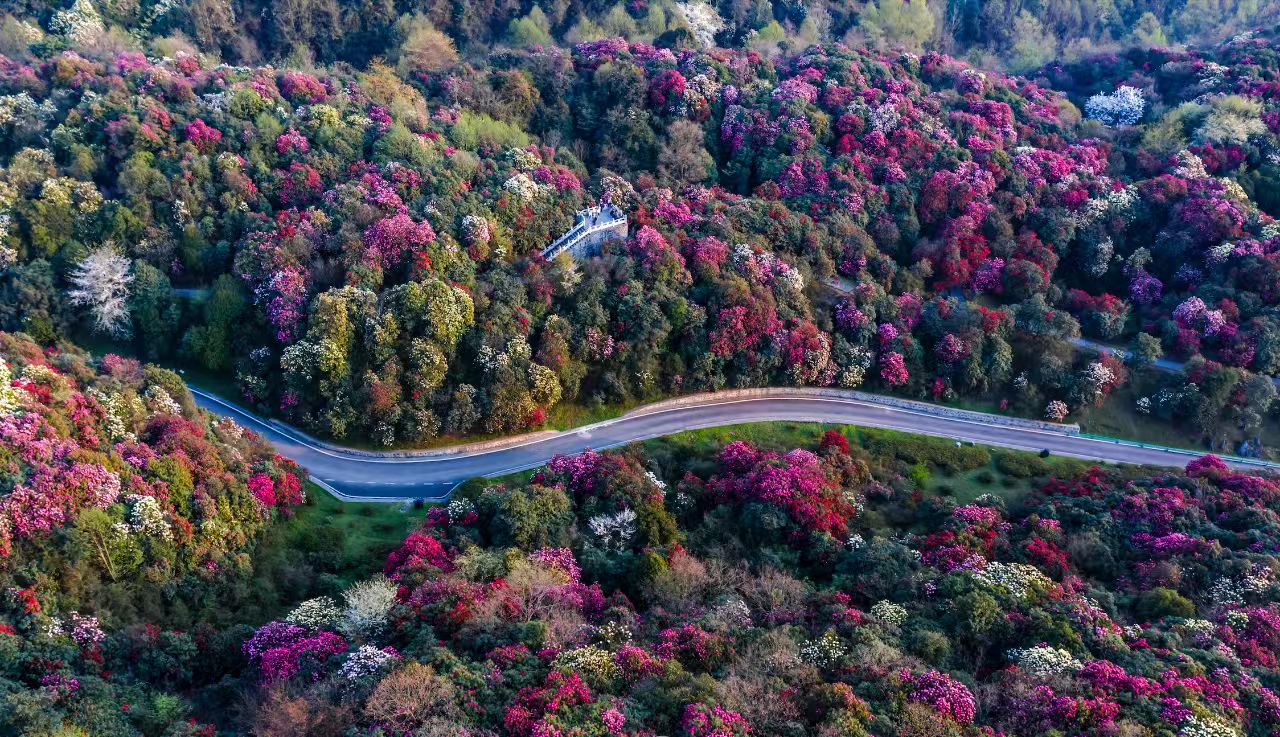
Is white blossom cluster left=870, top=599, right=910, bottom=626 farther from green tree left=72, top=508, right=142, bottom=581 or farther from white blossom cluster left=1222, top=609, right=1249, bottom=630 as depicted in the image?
green tree left=72, top=508, right=142, bottom=581

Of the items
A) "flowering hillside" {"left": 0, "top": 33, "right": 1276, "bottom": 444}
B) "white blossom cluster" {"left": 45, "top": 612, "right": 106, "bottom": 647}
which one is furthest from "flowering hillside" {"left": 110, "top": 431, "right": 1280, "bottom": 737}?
"flowering hillside" {"left": 0, "top": 33, "right": 1276, "bottom": 444}

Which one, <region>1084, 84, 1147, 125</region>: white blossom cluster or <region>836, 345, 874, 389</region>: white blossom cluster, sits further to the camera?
<region>1084, 84, 1147, 125</region>: white blossom cluster

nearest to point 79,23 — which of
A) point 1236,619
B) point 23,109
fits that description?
point 23,109

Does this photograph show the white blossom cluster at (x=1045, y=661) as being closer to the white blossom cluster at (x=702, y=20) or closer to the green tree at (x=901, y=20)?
the white blossom cluster at (x=702, y=20)

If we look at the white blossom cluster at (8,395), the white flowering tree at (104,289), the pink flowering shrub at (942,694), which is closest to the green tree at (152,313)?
the white flowering tree at (104,289)

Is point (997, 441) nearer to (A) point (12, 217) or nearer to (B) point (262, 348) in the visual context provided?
(B) point (262, 348)

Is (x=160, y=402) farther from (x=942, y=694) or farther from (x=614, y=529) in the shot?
(x=942, y=694)
